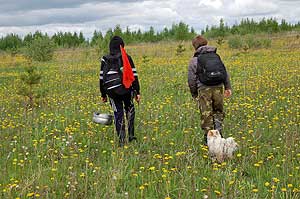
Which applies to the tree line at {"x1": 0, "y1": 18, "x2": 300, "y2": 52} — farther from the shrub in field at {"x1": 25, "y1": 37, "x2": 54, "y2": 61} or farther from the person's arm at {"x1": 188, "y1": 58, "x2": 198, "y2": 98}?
the person's arm at {"x1": 188, "y1": 58, "x2": 198, "y2": 98}

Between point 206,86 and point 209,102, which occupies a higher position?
point 206,86

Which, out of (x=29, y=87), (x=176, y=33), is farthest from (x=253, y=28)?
(x=29, y=87)

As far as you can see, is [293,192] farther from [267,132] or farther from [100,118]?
[100,118]

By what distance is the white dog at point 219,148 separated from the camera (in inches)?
234

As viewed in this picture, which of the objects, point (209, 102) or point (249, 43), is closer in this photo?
point (209, 102)

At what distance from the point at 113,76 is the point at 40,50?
27.8 m

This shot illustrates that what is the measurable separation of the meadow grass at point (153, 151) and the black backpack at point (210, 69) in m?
1.02

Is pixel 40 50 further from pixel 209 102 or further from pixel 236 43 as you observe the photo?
pixel 209 102

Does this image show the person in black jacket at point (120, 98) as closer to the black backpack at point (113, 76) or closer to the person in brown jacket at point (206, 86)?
the black backpack at point (113, 76)

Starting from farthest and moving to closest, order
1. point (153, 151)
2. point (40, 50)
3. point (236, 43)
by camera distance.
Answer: point (236, 43) → point (40, 50) → point (153, 151)

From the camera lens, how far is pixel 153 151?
665 centimetres

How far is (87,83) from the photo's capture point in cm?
1587

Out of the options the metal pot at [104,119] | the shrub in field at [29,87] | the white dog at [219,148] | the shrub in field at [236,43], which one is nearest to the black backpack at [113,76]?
the metal pot at [104,119]

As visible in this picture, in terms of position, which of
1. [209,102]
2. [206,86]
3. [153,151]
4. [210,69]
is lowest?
[153,151]
